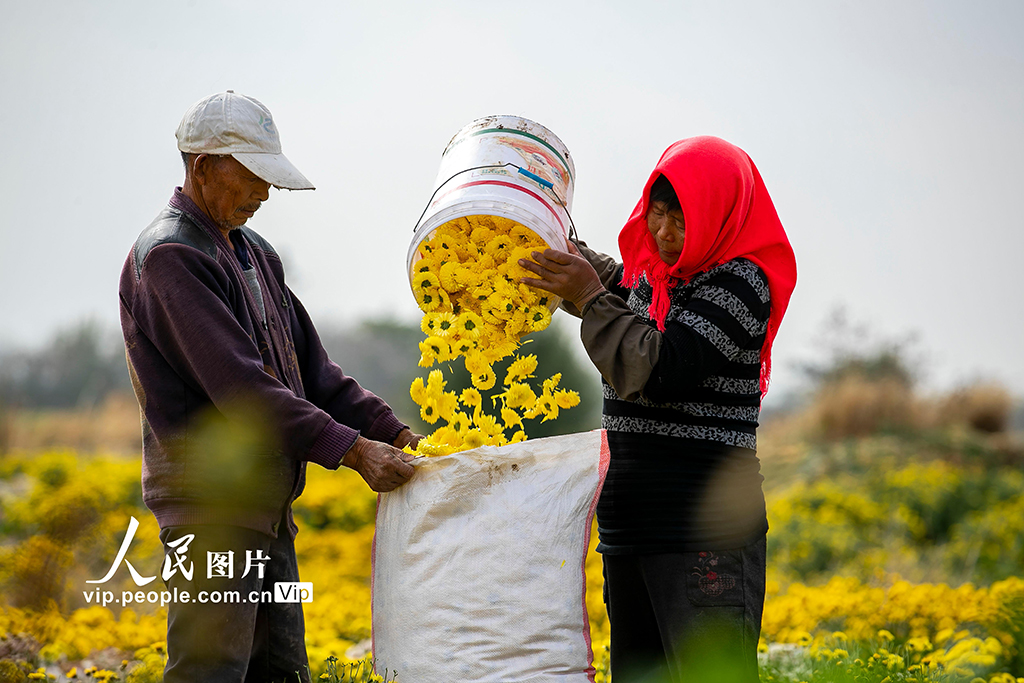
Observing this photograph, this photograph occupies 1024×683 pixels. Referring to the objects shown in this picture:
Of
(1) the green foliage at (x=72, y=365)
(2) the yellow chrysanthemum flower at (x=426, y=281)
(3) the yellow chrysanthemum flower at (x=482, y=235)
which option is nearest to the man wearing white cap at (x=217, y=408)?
(2) the yellow chrysanthemum flower at (x=426, y=281)

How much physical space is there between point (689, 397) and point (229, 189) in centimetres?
136

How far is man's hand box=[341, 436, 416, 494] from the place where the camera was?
2.12 m

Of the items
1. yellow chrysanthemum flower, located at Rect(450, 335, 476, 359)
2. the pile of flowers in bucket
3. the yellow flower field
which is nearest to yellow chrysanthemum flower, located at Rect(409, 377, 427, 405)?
the pile of flowers in bucket

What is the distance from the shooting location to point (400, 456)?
2.15 m

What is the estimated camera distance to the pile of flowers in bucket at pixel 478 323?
2141 mm

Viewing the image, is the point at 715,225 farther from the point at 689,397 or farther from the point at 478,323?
the point at 478,323

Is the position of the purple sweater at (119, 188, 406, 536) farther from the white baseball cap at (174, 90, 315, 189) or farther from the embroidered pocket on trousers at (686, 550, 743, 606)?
the embroidered pocket on trousers at (686, 550, 743, 606)

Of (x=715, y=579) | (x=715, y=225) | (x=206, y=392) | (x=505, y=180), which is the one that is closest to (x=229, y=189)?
(x=206, y=392)

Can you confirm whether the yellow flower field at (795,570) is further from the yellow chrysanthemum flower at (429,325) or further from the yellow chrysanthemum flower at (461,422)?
the yellow chrysanthemum flower at (429,325)

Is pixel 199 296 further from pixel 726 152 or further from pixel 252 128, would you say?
pixel 726 152

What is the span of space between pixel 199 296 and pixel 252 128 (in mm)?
496

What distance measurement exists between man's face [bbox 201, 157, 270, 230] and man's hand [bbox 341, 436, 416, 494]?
2.41 feet

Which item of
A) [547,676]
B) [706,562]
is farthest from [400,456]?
[706,562]

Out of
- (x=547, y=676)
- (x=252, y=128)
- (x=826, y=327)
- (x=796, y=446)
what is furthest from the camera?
(x=826, y=327)
